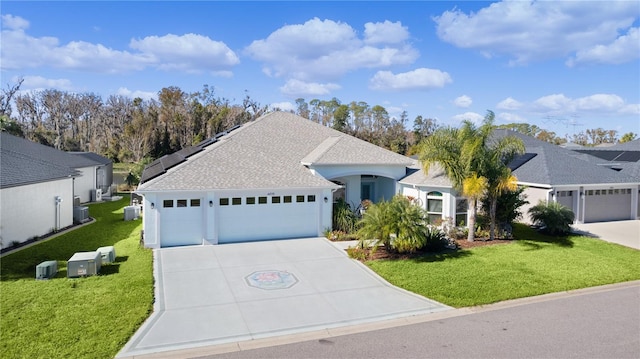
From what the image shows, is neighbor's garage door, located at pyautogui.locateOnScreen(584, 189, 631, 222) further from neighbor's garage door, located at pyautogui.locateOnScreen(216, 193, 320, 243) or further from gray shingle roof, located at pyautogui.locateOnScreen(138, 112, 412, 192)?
neighbor's garage door, located at pyautogui.locateOnScreen(216, 193, 320, 243)

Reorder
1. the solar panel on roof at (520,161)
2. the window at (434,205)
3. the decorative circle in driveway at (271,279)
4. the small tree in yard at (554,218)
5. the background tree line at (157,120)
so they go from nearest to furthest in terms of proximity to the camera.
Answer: the decorative circle in driveway at (271,279) → the small tree in yard at (554,218) → the window at (434,205) → the solar panel on roof at (520,161) → the background tree line at (157,120)

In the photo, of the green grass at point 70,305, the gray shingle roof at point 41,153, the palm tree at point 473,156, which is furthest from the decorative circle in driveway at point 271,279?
the gray shingle roof at point 41,153

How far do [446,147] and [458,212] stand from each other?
362cm

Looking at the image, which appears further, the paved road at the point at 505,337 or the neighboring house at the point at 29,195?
the neighboring house at the point at 29,195

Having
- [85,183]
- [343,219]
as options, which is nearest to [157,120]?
[85,183]

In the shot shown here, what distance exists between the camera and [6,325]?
29.9ft

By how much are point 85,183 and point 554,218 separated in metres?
29.0

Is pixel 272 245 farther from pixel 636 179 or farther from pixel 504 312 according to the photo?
pixel 636 179

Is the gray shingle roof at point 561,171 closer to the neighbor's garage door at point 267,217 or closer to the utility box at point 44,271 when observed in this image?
the neighbor's garage door at point 267,217

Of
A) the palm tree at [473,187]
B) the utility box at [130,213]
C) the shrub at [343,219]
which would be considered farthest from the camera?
the utility box at [130,213]

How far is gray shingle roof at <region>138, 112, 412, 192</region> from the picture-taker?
17.5 m

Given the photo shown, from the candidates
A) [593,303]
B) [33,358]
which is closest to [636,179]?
[593,303]

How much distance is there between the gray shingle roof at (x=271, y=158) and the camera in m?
17.5

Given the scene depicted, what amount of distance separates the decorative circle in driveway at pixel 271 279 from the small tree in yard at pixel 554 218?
41.1 feet
